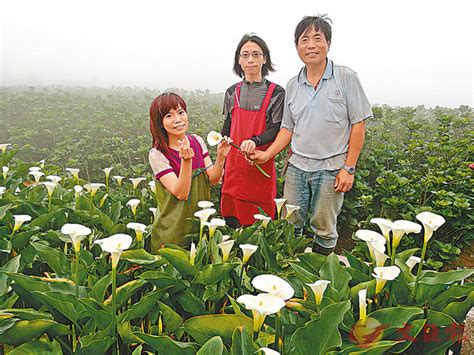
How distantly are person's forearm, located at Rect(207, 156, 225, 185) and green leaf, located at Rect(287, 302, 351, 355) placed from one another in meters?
1.00

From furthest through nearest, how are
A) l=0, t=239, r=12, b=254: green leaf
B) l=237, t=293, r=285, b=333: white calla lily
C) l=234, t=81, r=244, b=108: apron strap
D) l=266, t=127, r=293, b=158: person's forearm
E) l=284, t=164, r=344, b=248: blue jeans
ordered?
l=234, t=81, r=244, b=108: apron strap < l=266, t=127, r=293, b=158: person's forearm < l=284, t=164, r=344, b=248: blue jeans < l=0, t=239, r=12, b=254: green leaf < l=237, t=293, r=285, b=333: white calla lily

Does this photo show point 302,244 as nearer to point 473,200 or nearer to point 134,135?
point 473,200

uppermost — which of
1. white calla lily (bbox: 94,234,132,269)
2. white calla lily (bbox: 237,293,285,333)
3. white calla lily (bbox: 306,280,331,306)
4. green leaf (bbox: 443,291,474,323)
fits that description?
white calla lily (bbox: 94,234,132,269)

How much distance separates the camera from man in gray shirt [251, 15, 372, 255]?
6.53ft

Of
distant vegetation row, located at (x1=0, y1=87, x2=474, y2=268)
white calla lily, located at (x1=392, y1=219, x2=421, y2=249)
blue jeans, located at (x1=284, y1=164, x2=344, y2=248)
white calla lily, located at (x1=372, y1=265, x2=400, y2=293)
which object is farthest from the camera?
distant vegetation row, located at (x1=0, y1=87, x2=474, y2=268)

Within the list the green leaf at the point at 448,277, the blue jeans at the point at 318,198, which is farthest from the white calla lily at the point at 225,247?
the blue jeans at the point at 318,198

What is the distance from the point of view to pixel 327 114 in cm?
200

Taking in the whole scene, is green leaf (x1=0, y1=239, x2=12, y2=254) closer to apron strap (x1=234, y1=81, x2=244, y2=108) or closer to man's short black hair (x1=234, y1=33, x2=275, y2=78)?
apron strap (x1=234, y1=81, x2=244, y2=108)

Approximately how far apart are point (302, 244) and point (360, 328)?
92 cm

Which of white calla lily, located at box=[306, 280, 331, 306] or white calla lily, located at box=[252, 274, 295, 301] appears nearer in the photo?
white calla lily, located at box=[252, 274, 295, 301]

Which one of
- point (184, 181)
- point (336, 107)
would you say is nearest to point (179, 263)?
A: point (184, 181)

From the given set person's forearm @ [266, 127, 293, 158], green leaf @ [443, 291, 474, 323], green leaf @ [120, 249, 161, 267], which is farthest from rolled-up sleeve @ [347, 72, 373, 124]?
green leaf @ [120, 249, 161, 267]

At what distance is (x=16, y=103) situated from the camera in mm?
3568

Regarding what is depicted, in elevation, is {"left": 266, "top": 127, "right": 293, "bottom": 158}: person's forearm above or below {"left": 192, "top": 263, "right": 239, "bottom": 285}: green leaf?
above
